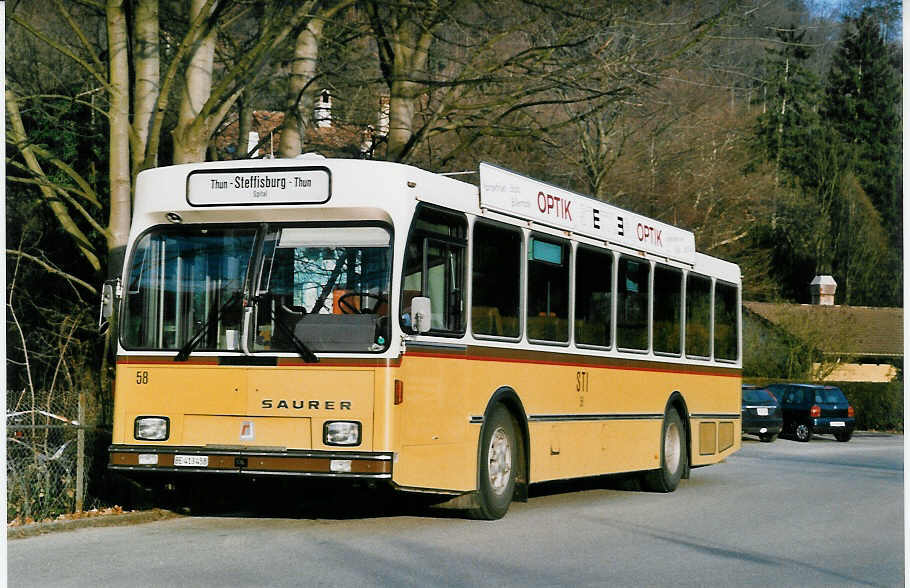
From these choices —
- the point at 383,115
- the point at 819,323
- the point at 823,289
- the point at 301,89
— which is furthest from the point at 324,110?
the point at 823,289

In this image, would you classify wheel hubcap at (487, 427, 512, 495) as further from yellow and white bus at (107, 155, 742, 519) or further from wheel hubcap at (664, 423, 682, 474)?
wheel hubcap at (664, 423, 682, 474)

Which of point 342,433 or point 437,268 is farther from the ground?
point 437,268

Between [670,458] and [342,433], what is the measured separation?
7.43 meters

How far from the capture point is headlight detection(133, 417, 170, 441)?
1228 cm

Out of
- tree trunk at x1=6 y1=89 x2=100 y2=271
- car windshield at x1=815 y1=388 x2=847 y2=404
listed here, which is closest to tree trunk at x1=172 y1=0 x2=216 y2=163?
tree trunk at x1=6 y1=89 x2=100 y2=271

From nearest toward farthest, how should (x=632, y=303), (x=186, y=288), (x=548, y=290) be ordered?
(x=186, y=288) → (x=548, y=290) → (x=632, y=303)

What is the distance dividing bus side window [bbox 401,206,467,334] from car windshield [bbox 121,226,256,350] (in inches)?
52.5

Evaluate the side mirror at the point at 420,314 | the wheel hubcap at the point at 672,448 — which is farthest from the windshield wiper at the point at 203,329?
the wheel hubcap at the point at 672,448

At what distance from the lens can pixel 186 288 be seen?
12.4m

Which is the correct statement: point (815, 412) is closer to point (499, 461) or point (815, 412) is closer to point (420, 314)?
point (499, 461)

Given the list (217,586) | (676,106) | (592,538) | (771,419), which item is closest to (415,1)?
(592,538)

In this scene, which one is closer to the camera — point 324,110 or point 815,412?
point 324,110

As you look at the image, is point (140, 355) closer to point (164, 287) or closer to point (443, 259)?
point (164, 287)

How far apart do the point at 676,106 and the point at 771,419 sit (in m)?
9.61
